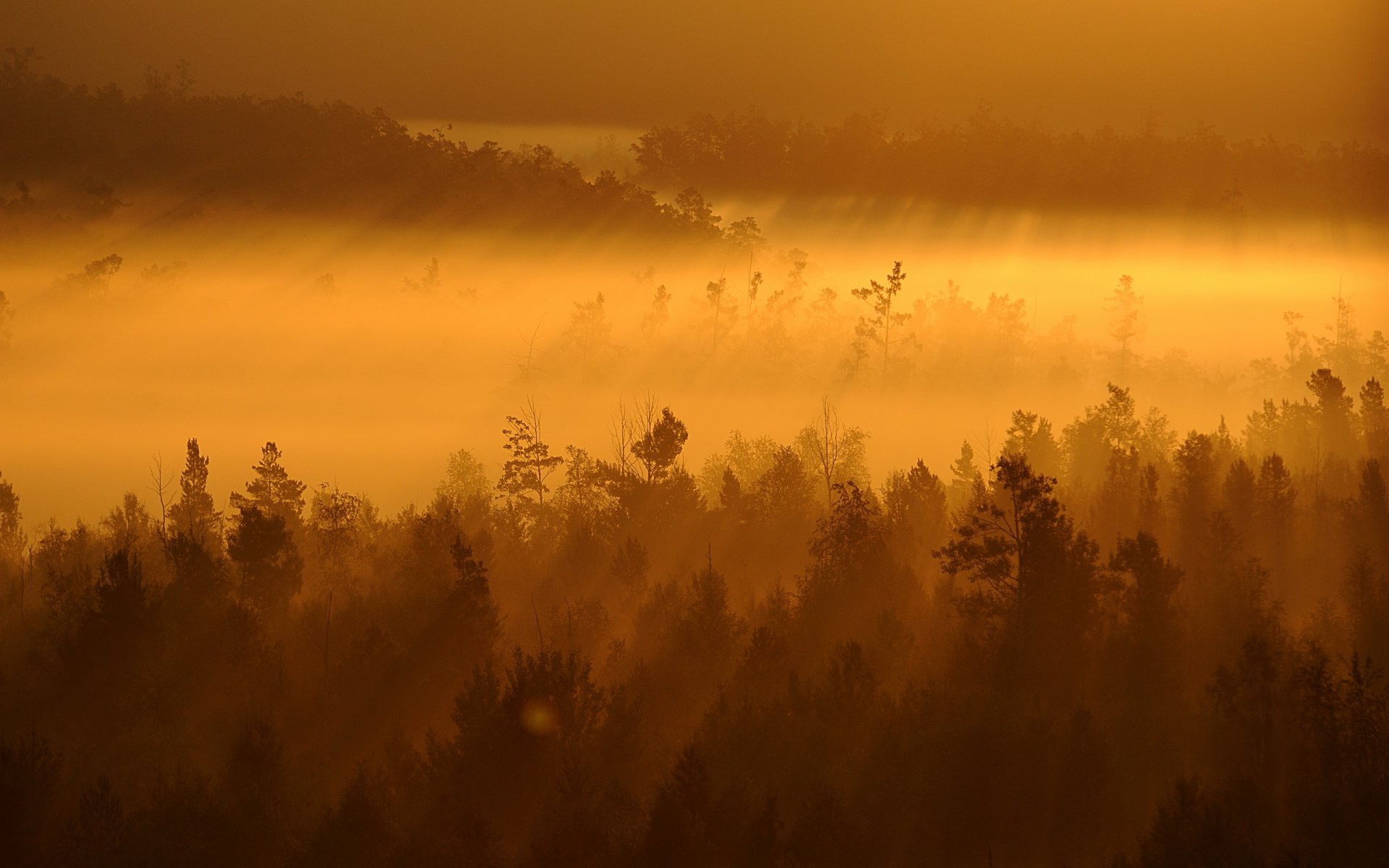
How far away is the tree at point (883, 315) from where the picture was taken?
16088cm

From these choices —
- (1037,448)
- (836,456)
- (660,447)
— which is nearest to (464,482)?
(660,447)

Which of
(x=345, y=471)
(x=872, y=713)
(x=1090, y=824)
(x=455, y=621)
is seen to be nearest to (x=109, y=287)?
(x=345, y=471)

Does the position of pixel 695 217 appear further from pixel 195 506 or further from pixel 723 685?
pixel 723 685

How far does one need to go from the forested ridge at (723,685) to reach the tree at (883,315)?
83032mm

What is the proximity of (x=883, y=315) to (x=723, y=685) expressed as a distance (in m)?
121

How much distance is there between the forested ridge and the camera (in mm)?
43438

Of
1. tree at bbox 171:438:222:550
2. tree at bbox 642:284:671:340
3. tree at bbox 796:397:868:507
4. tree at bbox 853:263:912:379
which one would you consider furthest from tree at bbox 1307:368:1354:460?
tree at bbox 642:284:671:340

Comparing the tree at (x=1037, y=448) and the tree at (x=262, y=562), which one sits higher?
the tree at (x=1037, y=448)

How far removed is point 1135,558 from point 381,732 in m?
39.1

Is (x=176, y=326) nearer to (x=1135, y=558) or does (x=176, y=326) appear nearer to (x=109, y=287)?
(x=109, y=287)

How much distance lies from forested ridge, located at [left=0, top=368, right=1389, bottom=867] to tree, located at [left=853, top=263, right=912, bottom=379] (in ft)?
272

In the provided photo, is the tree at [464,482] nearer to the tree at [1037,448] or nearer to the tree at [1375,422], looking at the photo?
the tree at [1037,448]

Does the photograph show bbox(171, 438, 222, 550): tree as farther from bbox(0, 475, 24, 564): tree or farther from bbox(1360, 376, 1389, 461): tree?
bbox(1360, 376, 1389, 461): tree

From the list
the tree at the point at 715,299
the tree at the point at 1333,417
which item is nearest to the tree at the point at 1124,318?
the tree at the point at 715,299
